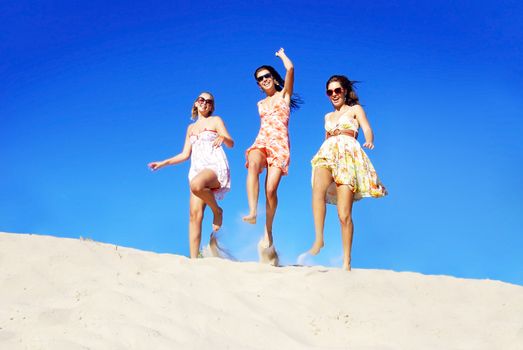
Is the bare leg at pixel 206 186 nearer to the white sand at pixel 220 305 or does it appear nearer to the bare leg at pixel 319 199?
the white sand at pixel 220 305

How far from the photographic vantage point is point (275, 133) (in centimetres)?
737

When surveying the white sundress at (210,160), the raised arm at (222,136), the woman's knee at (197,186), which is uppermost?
the raised arm at (222,136)

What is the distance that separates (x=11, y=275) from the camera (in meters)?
5.34

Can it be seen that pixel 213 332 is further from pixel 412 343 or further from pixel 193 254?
pixel 193 254

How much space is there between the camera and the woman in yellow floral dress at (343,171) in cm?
668

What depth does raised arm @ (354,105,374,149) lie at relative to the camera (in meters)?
6.80

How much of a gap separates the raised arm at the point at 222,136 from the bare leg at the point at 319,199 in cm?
136

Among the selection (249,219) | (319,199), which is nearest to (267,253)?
(249,219)

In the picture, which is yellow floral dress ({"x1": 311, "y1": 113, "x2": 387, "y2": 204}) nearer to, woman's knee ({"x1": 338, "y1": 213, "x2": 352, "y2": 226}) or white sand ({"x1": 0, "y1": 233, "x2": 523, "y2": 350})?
woman's knee ({"x1": 338, "y1": 213, "x2": 352, "y2": 226})

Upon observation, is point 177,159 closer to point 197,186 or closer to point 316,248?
point 197,186

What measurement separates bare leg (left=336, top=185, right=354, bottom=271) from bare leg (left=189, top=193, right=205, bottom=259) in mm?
1867

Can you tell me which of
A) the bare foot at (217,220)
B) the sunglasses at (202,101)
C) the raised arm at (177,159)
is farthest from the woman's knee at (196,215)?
the sunglasses at (202,101)

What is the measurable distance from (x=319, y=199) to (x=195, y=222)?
68.4 inches

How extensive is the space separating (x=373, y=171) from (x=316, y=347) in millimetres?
2798
